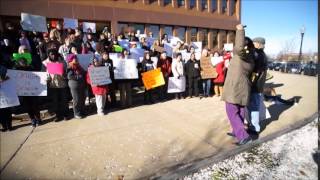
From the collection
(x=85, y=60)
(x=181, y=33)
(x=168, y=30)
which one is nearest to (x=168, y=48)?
(x=85, y=60)

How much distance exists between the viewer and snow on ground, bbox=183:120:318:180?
3547mm

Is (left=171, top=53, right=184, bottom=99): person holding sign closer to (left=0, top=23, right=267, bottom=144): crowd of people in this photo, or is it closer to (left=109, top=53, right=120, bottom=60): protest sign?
(left=0, top=23, right=267, bottom=144): crowd of people

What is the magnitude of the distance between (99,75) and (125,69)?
1007mm

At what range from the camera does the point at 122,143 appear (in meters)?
4.71

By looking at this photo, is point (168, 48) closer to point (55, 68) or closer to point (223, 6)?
point (55, 68)

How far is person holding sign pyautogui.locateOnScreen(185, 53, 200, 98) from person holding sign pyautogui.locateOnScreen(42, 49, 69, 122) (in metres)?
4.41

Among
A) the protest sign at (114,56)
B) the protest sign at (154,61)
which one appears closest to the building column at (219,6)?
the protest sign at (154,61)

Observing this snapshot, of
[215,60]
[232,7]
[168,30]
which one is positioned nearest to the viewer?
[215,60]

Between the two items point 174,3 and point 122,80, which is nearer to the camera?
point 122,80

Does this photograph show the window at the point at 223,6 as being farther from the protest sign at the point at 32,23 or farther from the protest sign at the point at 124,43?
the protest sign at the point at 32,23

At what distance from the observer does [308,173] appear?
Result: 363 centimetres

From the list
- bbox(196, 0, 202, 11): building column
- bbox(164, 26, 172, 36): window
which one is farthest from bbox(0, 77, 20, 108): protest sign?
bbox(196, 0, 202, 11): building column

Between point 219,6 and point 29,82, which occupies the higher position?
point 219,6

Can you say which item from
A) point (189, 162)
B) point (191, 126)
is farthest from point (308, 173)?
point (191, 126)
